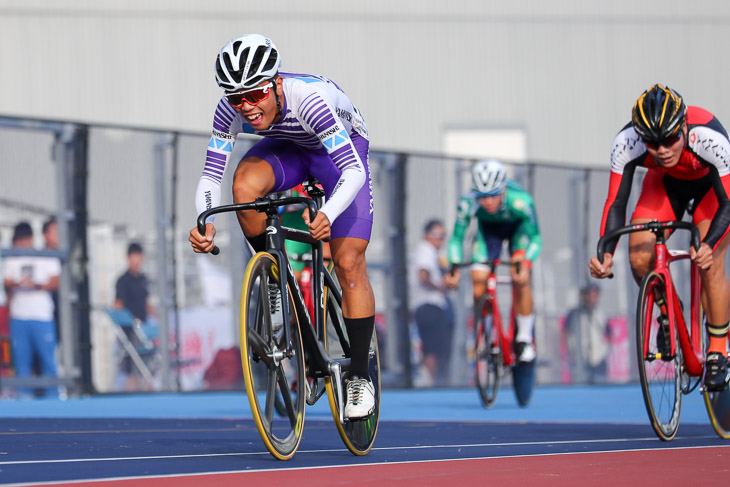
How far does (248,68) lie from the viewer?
4809mm

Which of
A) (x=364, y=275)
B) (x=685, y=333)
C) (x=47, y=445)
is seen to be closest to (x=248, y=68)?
(x=364, y=275)

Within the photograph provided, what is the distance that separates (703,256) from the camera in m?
5.91

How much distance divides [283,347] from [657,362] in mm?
2059

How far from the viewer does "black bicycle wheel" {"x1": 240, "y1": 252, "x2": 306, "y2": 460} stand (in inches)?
179

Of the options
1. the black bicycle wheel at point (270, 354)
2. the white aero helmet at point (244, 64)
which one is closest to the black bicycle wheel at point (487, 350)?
the black bicycle wheel at point (270, 354)

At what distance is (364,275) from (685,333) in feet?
5.82

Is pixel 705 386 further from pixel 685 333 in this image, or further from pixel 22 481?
pixel 22 481

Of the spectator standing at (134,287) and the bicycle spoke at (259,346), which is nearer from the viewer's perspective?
the bicycle spoke at (259,346)

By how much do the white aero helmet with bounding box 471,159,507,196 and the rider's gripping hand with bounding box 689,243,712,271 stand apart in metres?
4.10

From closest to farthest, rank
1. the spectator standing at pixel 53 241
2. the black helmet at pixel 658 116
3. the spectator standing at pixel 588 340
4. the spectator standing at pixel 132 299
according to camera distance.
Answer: the black helmet at pixel 658 116, the spectator standing at pixel 53 241, the spectator standing at pixel 132 299, the spectator standing at pixel 588 340

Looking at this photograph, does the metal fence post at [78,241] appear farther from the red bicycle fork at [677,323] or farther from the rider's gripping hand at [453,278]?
the red bicycle fork at [677,323]

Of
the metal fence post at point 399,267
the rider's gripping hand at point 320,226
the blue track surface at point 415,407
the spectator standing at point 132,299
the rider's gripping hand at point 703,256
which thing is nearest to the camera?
the rider's gripping hand at point 320,226

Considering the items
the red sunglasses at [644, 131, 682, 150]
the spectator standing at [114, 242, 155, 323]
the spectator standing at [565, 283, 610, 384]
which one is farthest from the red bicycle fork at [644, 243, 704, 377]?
the spectator standing at [565, 283, 610, 384]

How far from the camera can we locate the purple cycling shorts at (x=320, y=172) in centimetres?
522
